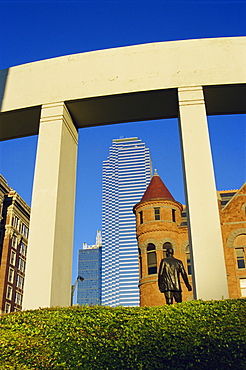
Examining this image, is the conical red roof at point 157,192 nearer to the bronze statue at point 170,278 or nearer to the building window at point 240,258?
Answer: the building window at point 240,258

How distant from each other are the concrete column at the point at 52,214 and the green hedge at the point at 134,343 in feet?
9.05

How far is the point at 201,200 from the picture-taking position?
29.7 feet

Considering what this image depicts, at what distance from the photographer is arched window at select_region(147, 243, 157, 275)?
34.1 metres

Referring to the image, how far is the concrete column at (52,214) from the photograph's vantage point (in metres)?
8.70

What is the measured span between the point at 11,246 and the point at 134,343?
63.6 m

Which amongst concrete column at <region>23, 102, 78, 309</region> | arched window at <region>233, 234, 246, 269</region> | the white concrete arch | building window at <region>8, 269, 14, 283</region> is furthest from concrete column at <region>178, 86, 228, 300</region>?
building window at <region>8, 269, 14, 283</region>

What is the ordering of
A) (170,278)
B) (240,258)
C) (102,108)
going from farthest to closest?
(240,258) → (102,108) → (170,278)

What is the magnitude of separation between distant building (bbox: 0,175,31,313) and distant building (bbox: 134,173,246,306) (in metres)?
33.5

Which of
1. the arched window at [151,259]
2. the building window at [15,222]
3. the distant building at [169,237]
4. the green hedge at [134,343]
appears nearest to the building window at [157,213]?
the distant building at [169,237]

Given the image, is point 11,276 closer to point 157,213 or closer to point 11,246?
point 11,246

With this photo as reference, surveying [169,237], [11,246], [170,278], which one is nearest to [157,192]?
[169,237]

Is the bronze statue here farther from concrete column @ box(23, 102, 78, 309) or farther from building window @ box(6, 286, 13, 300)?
building window @ box(6, 286, 13, 300)

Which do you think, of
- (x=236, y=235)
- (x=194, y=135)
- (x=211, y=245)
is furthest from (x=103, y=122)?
(x=236, y=235)

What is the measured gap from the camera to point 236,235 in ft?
107
